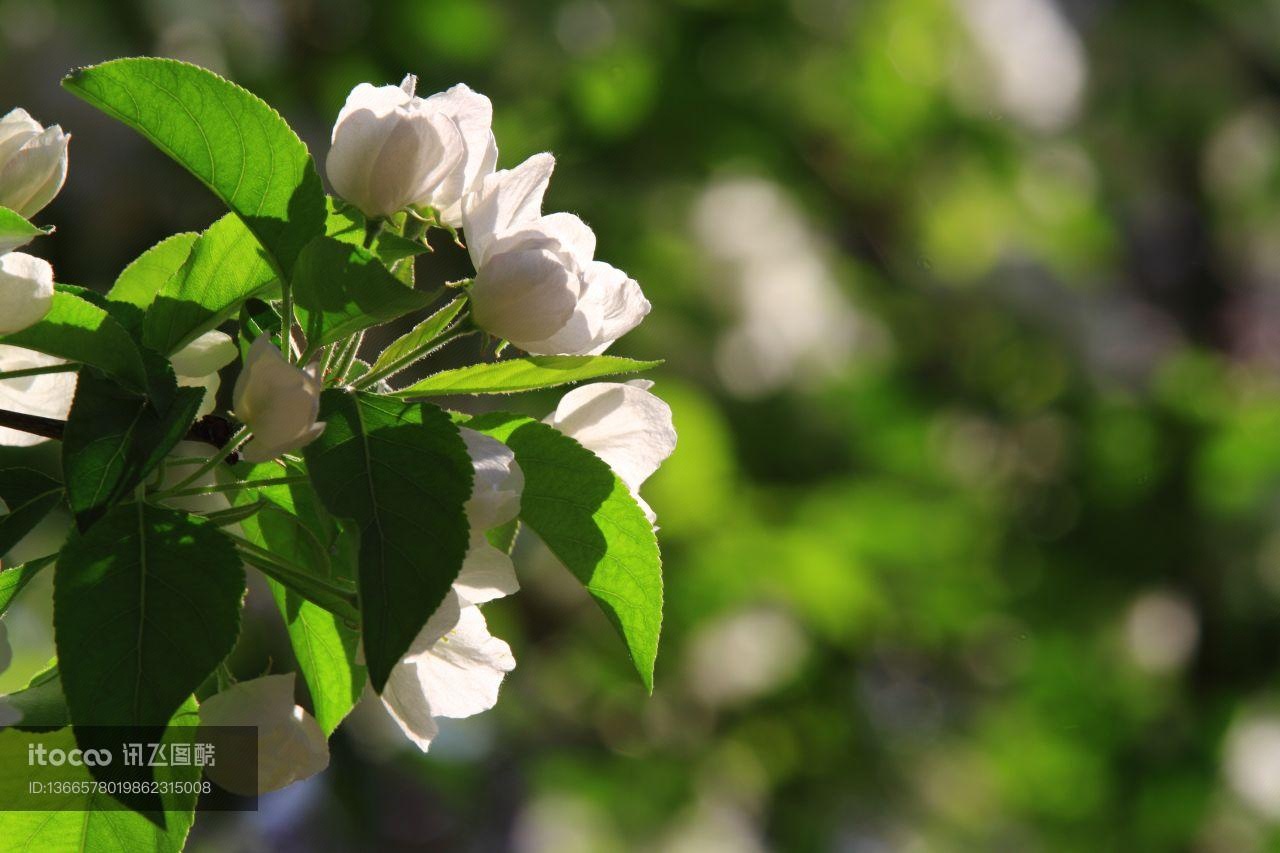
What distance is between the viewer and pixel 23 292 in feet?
1.54

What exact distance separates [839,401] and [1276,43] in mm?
2473

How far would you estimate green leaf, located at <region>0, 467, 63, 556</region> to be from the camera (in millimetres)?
466

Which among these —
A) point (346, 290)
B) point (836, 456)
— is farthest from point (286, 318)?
point (836, 456)

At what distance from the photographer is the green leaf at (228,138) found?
490 mm

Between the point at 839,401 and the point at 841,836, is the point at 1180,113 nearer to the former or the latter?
the point at 839,401

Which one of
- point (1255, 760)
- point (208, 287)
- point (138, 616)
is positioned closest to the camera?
point (138, 616)

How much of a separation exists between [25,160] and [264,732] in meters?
0.24

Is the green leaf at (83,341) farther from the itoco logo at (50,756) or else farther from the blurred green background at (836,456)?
the blurred green background at (836,456)

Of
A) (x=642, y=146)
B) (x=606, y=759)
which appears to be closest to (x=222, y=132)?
(x=642, y=146)

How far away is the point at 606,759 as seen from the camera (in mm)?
2857

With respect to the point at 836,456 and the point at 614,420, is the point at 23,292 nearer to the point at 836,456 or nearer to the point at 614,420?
the point at 614,420

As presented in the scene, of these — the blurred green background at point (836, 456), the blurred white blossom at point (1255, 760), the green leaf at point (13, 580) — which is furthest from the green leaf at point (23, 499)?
the blurred white blossom at point (1255, 760)

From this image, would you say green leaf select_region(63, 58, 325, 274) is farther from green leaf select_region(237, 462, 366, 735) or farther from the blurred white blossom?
the blurred white blossom

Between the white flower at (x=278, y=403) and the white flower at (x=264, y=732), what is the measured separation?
0.11m
